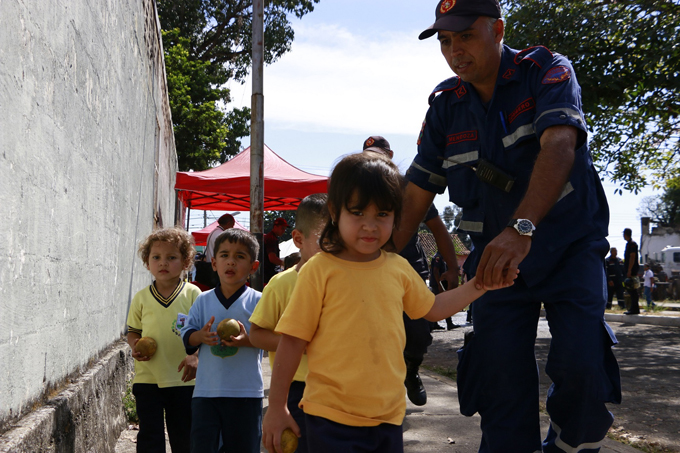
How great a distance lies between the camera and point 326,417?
1986 mm

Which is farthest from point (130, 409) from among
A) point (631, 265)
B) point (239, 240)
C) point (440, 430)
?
point (631, 265)

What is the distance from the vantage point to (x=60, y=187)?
110 inches

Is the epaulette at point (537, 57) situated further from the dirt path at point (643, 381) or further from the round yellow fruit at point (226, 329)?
the dirt path at point (643, 381)

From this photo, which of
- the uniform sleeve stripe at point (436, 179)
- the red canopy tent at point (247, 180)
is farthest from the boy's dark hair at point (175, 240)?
the red canopy tent at point (247, 180)

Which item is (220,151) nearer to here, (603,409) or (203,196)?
(203,196)

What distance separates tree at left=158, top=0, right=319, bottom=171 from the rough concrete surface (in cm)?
1652

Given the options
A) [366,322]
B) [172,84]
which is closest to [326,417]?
[366,322]

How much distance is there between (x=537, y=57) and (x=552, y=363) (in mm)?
1240

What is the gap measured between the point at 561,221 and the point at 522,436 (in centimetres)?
89

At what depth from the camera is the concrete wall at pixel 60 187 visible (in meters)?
2.12

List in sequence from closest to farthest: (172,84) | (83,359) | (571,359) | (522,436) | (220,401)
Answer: (571,359) → (522,436) → (220,401) → (83,359) → (172,84)

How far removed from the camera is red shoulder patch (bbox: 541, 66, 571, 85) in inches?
101

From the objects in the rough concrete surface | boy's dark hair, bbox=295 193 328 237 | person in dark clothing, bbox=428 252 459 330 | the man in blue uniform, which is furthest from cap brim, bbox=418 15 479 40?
person in dark clothing, bbox=428 252 459 330

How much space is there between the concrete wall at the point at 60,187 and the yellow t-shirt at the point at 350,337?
3.11 feet
